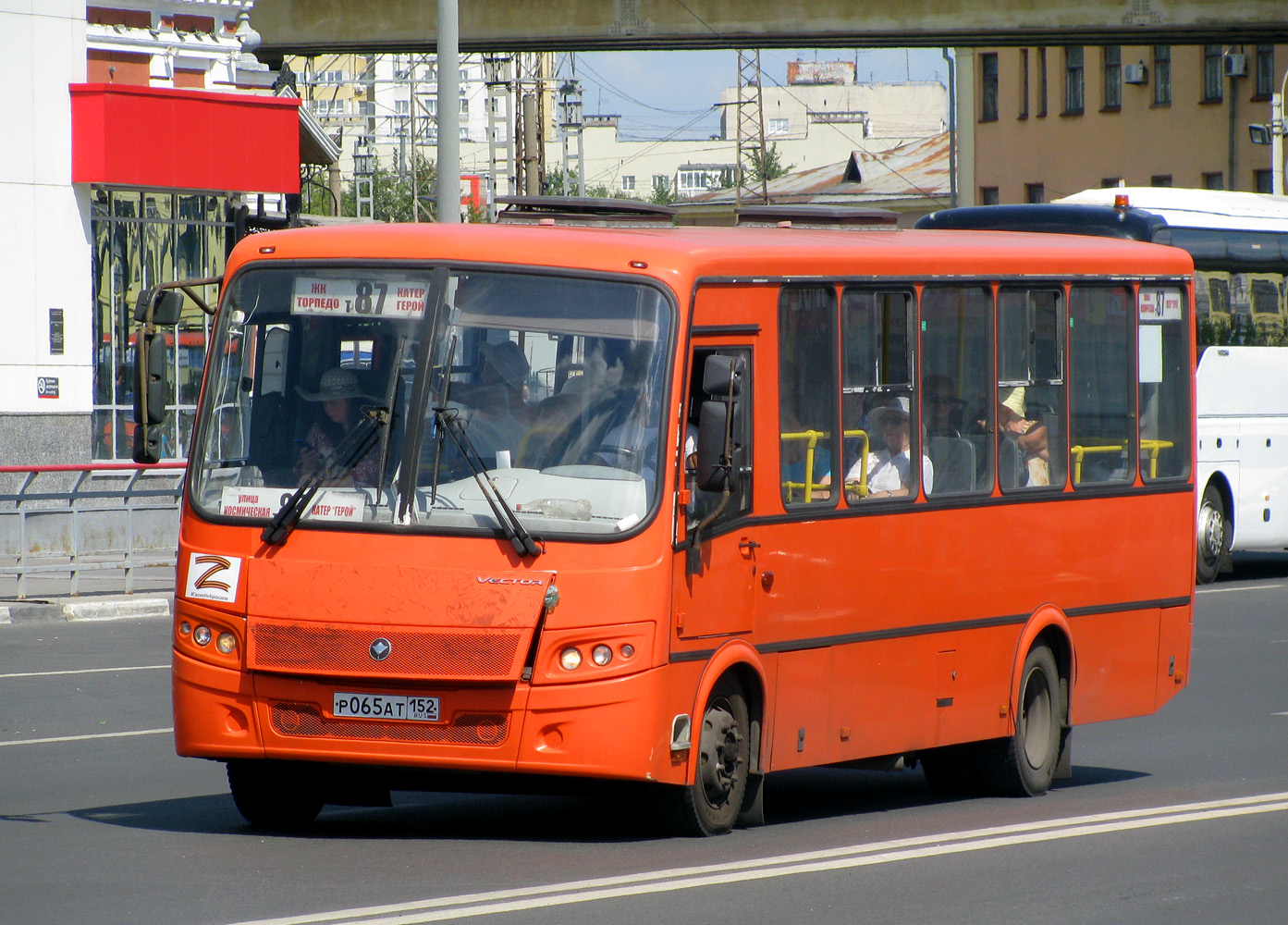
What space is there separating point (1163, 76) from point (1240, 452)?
2980cm

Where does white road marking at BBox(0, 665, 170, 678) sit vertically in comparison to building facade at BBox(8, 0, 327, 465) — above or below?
below

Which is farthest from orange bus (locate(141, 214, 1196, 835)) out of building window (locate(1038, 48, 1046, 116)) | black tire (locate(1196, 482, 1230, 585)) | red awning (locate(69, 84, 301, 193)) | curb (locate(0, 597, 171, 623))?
building window (locate(1038, 48, 1046, 116))

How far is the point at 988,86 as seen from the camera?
Result: 59.2 meters

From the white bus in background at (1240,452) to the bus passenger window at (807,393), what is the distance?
1446 cm

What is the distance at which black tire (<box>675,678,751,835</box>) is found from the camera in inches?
328

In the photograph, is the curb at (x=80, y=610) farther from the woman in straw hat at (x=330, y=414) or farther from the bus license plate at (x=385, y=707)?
the bus license plate at (x=385, y=707)

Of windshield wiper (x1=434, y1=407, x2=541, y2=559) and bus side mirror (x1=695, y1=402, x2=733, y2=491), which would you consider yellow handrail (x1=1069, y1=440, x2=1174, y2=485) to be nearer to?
bus side mirror (x1=695, y1=402, x2=733, y2=491)

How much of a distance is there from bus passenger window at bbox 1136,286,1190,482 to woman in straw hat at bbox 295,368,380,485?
4.80 meters

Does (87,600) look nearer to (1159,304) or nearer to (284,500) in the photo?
(1159,304)

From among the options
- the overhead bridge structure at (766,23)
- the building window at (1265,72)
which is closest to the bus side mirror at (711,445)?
the overhead bridge structure at (766,23)

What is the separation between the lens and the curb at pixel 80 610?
59.3 feet

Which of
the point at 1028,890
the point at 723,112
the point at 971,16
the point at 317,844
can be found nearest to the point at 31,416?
the point at 971,16

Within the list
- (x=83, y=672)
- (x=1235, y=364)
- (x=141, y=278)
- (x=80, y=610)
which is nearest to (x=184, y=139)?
(x=141, y=278)

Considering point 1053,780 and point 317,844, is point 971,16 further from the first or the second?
point 317,844
